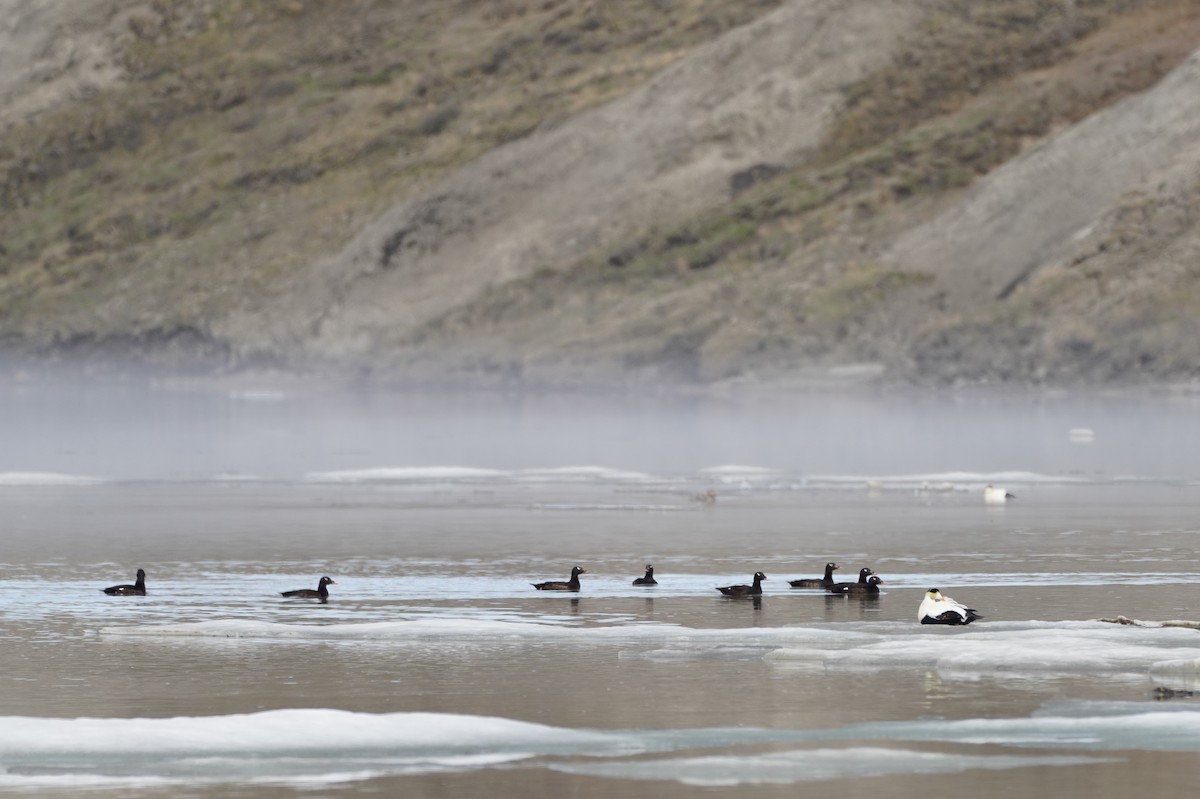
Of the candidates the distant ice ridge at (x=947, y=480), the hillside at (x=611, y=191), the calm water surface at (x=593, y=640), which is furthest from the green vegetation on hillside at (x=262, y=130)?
the calm water surface at (x=593, y=640)

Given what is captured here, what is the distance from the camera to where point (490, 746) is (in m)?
20.1

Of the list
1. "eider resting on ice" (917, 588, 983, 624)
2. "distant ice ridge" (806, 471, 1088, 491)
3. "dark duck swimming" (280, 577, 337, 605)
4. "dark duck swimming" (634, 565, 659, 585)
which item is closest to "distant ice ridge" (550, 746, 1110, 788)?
"eider resting on ice" (917, 588, 983, 624)

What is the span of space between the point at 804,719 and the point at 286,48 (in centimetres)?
16220

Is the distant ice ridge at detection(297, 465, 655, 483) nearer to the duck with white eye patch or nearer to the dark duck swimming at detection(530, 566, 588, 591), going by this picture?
the dark duck swimming at detection(530, 566, 588, 591)

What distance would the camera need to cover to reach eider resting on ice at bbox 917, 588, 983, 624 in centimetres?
2664

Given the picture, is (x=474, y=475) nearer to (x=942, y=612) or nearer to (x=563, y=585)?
(x=563, y=585)

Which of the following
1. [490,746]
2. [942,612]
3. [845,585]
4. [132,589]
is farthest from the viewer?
[845,585]

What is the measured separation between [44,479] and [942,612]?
3123 cm

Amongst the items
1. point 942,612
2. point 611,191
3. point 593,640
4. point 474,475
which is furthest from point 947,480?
point 611,191

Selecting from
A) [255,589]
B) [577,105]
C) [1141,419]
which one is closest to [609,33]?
[577,105]

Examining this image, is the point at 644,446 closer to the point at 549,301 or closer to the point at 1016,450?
the point at 1016,450

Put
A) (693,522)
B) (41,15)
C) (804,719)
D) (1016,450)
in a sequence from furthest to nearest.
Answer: (41,15) → (1016,450) → (693,522) → (804,719)

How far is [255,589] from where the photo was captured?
3178 centimetres

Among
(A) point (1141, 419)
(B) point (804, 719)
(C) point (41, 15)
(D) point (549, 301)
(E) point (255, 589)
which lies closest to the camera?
(B) point (804, 719)
